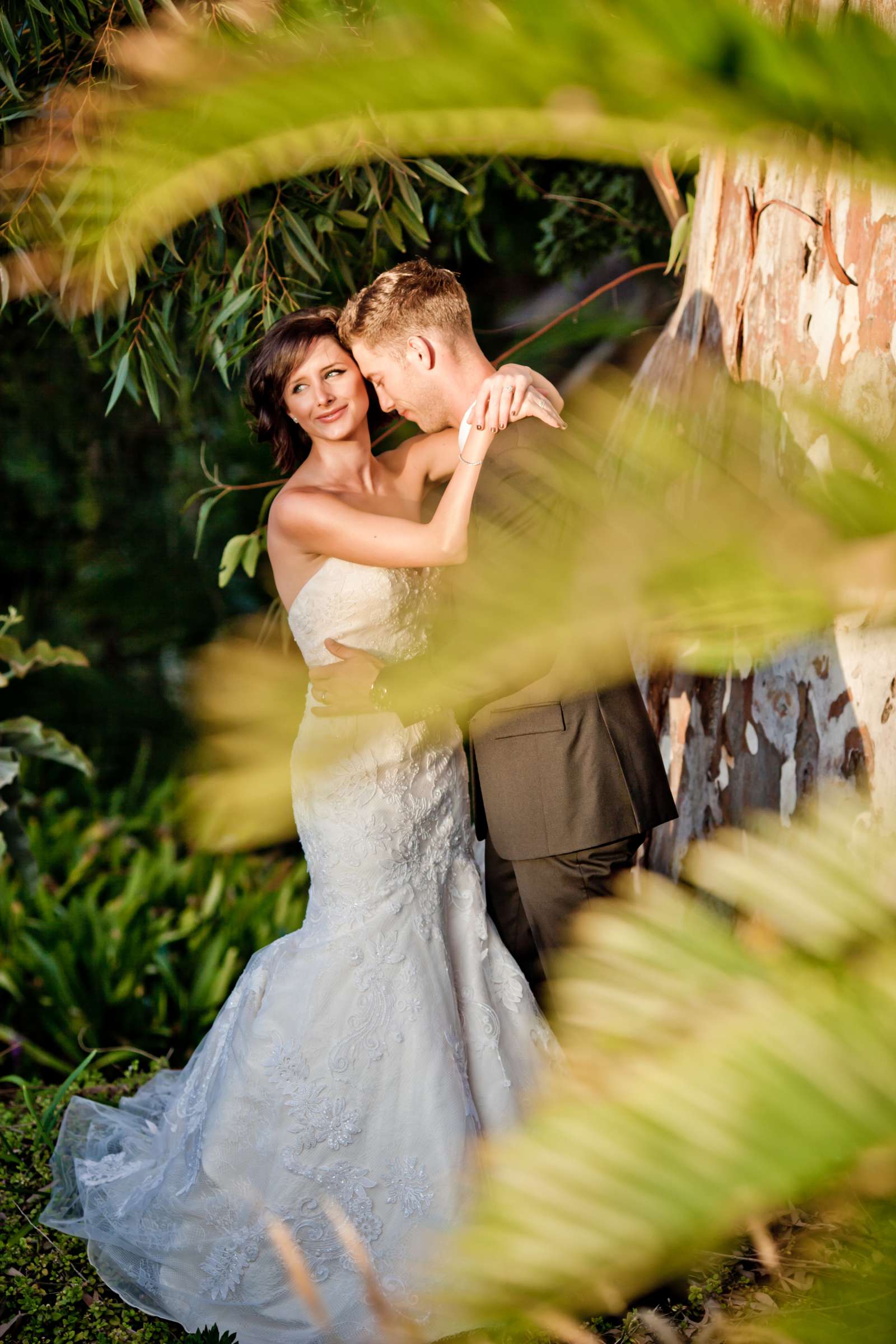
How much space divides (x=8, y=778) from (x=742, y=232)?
8.68 ft

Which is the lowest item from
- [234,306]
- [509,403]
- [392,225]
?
[509,403]

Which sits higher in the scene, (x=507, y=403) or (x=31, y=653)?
(x=507, y=403)

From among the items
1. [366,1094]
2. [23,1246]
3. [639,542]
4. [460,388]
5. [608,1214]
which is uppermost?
[460,388]

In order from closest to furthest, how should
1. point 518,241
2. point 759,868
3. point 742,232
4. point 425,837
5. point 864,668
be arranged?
1. point 759,868
2. point 864,668
3. point 425,837
4. point 742,232
5. point 518,241

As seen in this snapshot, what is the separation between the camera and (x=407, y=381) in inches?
93.0

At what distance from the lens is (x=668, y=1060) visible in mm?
519

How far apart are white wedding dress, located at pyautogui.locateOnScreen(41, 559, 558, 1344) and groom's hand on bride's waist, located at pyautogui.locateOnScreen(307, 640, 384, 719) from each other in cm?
102

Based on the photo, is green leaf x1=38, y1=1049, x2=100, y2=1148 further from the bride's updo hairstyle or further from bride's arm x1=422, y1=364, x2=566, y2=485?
bride's arm x1=422, y1=364, x2=566, y2=485

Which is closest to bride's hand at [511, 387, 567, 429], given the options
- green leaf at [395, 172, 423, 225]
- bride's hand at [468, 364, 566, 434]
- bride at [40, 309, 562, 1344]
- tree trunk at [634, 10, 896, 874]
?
bride's hand at [468, 364, 566, 434]

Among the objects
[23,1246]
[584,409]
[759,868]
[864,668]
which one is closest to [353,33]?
[584,409]

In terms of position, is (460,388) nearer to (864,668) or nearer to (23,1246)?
(864,668)

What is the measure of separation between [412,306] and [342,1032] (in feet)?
5.05

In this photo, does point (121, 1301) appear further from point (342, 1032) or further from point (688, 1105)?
point (688, 1105)

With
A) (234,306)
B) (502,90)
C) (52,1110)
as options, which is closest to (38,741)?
(52,1110)
